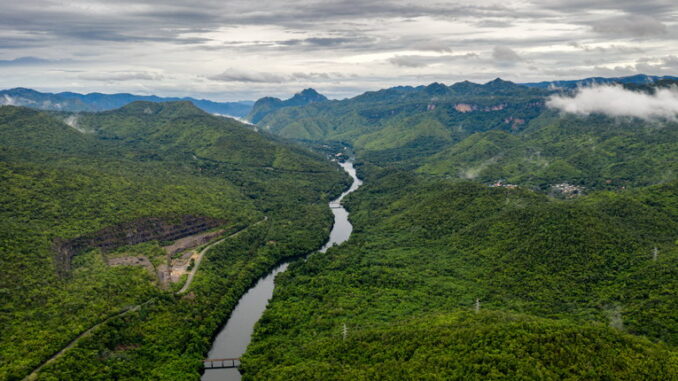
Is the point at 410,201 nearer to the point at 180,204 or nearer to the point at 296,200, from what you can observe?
the point at 296,200

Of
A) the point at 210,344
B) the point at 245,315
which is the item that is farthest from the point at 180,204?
the point at 210,344

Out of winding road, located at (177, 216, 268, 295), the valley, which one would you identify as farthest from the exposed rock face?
winding road, located at (177, 216, 268, 295)

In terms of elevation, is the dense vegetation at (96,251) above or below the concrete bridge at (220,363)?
above

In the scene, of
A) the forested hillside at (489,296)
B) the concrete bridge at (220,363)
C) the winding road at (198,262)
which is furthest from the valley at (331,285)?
the concrete bridge at (220,363)

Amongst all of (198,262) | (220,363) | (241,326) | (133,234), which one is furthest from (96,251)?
(220,363)

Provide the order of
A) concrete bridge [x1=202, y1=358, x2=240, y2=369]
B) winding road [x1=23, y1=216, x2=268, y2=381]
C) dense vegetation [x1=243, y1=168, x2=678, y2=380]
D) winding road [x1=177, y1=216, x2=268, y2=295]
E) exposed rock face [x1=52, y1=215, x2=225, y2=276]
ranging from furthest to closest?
exposed rock face [x1=52, y1=215, x2=225, y2=276], winding road [x1=177, y1=216, x2=268, y2=295], concrete bridge [x1=202, y1=358, x2=240, y2=369], winding road [x1=23, y1=216, x2=268, y2=381], dense vegetation [x1=243, y1=168, x2=678, y2=380]

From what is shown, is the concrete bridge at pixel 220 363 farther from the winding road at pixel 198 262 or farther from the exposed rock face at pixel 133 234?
the exposed rock face at pixel 133 234

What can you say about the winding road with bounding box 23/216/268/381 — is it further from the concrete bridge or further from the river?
the concrete bridge
